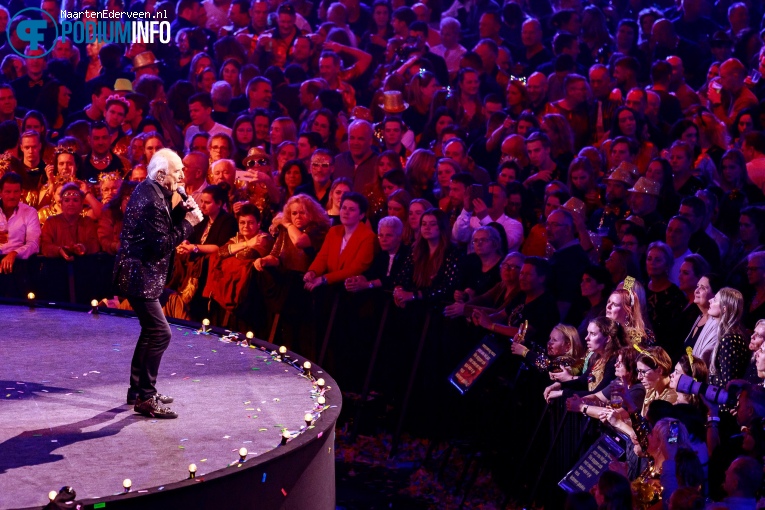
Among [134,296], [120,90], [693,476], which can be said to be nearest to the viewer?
[693,476]

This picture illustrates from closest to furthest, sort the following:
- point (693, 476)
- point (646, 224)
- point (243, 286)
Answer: point (693, 476), point (646, 224), point (243, 286)

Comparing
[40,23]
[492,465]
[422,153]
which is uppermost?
[40,23]

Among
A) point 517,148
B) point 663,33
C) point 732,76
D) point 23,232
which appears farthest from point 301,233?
point 663,33

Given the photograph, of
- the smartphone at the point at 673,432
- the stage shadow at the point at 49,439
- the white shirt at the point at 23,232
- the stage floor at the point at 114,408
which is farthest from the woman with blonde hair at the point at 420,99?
the smartphone at the point at 673,432

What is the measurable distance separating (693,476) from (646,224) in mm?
3772

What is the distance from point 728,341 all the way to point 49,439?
12.0 ft

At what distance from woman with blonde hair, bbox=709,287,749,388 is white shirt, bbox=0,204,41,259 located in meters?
6.11

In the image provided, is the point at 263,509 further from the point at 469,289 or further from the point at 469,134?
the point at 469,134

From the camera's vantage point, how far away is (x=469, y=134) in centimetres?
1141

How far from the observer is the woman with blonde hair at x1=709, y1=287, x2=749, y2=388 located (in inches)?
244

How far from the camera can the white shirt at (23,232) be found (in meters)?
9.83

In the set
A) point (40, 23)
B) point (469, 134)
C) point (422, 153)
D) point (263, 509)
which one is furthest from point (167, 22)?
point (263, 509)

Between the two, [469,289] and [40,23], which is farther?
[40,23]

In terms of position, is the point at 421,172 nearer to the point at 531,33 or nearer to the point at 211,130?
the point at 211,130
